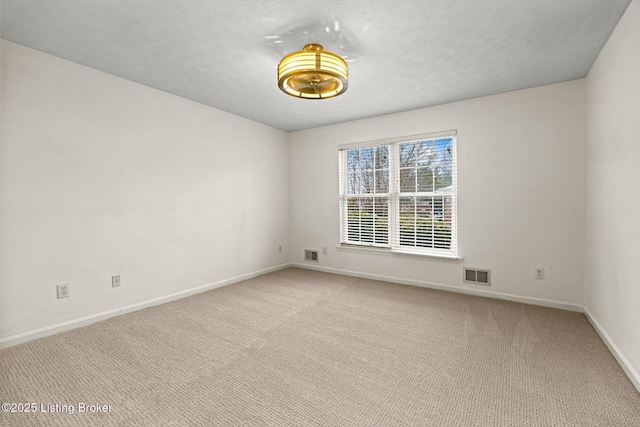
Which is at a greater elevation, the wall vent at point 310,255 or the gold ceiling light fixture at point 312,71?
the gold ceiling light fixture at point 312,71

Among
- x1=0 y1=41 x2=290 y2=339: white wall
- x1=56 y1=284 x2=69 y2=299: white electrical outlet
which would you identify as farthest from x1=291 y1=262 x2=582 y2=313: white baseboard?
x1=56 y1=284 x2=69 y2=299: white electrical outlet

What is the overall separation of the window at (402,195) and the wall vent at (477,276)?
27 centimetres

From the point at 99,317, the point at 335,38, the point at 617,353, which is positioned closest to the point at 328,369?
the point at 617,353

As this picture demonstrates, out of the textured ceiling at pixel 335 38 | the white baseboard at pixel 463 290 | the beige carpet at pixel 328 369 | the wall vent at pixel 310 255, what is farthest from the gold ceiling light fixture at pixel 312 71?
the wall vent at pixel 310 255

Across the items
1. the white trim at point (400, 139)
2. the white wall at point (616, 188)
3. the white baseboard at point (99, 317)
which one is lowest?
the white baseboard at point (99, 317)

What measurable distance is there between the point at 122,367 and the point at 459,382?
2.34 meters

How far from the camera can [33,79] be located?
2559 mm

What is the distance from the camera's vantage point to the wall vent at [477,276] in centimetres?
372

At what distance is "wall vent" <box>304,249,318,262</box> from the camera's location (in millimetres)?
5207

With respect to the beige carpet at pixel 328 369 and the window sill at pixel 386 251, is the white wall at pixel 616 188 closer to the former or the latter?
the beige carpet at pixel 328 369

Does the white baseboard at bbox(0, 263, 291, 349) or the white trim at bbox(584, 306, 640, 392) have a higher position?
the white baseboard at bbox(0, 263, 291, 349)

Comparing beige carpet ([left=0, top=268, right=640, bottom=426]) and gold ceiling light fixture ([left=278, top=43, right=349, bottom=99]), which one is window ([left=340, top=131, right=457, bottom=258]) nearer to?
beige carpet ([left=0, top=268, right=640, bottom=426])

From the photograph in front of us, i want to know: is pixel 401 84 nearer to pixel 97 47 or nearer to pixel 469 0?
pixel 469 0

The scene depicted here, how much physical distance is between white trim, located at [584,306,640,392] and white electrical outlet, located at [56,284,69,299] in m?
4.39
